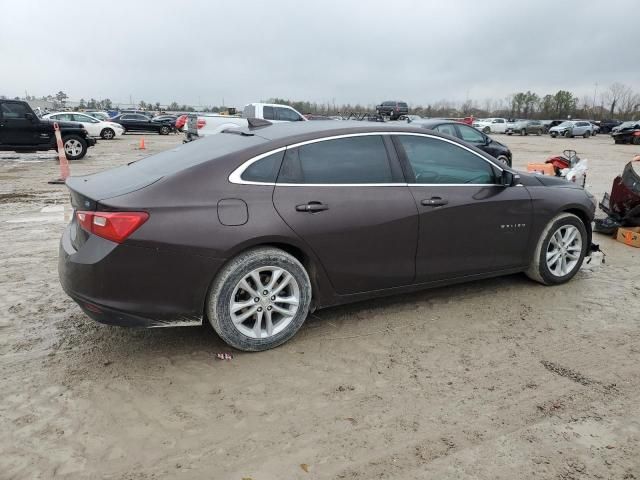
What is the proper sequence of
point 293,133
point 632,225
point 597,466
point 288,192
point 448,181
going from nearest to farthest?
point 597,466 → point 288,192 → point 293,133 → point 448,181 → point 632,225

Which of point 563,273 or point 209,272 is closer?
point 209,272

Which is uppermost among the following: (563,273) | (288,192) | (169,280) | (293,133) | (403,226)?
(293,133)

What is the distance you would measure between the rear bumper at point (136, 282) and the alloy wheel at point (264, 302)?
25 cm

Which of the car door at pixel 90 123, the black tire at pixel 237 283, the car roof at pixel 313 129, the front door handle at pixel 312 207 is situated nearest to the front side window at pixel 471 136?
the car roof at pixel 313 129

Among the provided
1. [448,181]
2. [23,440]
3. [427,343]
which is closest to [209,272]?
[23,440]

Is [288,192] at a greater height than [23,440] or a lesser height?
greater

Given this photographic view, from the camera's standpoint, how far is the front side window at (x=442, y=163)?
162 inches

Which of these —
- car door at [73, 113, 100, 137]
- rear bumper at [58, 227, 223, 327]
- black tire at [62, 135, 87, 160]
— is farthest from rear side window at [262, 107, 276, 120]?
rear bumper at [58, 227, 223, 327]

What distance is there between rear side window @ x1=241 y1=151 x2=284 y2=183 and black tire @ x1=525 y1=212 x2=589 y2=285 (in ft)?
8.84

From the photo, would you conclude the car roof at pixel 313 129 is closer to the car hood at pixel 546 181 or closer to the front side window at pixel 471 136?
the car hood at pixel 546 181

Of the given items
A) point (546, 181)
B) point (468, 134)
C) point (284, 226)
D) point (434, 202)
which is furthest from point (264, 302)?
point (468, 134)

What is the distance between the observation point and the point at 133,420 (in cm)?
280

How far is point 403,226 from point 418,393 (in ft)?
4.37

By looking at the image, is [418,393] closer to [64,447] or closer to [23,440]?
[64,447]
